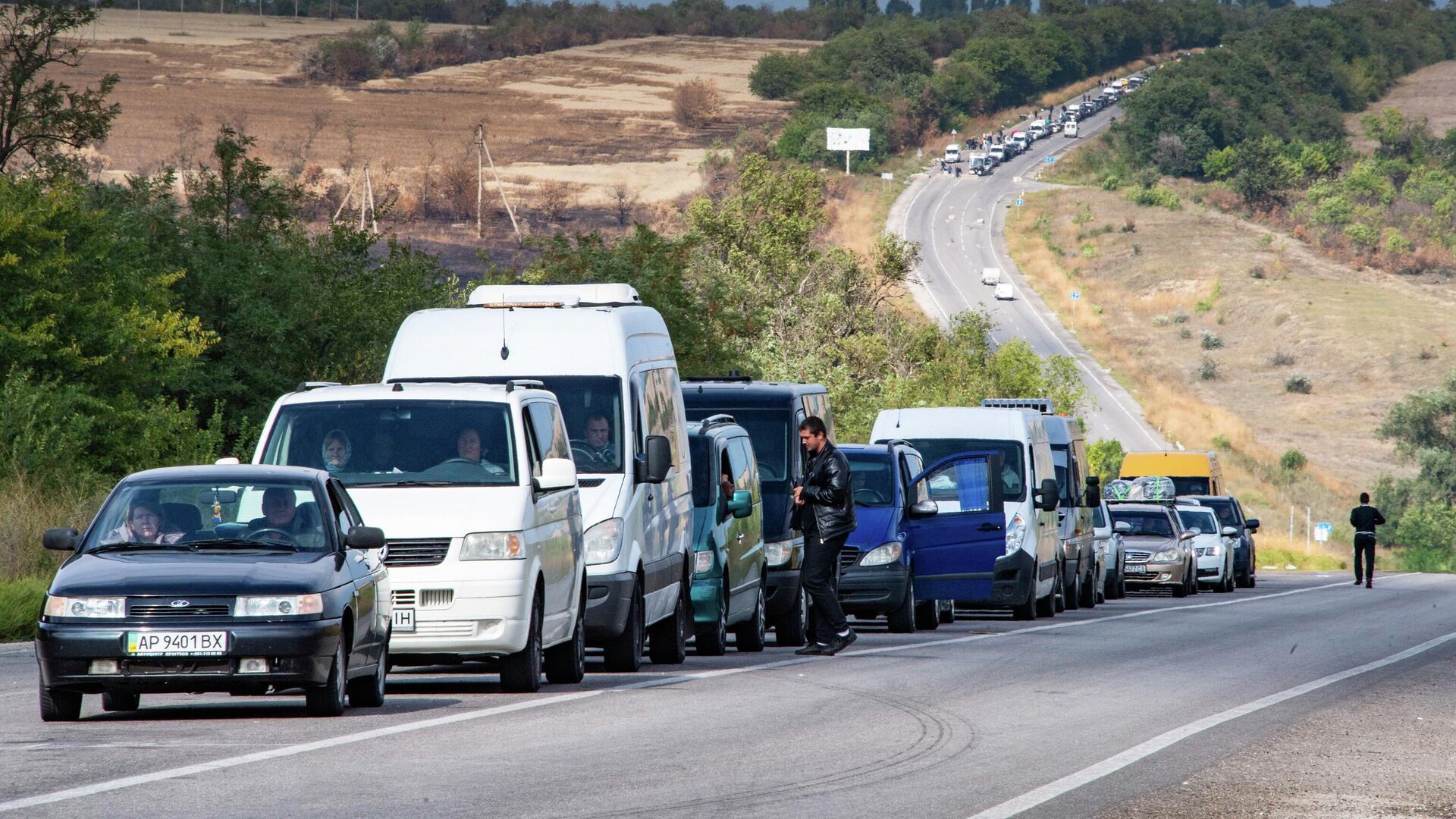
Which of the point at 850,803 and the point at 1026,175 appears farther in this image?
the point at 1026,175

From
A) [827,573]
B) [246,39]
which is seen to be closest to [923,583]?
[827,573]

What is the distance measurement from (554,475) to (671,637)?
3.81m

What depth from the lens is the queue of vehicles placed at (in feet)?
37.0

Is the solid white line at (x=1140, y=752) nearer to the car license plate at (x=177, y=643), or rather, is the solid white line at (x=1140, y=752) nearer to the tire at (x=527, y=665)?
the tire at (x=527, y=665)

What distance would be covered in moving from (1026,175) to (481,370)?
16373 cm

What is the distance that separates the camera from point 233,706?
42.0 ft

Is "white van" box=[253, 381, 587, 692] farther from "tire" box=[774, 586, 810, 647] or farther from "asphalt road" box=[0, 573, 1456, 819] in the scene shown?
"tire" box=[774, 586, 810, 647]

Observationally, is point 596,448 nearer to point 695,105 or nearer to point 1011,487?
point 1011,487

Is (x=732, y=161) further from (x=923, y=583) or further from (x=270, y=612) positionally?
(x=270, y=612)

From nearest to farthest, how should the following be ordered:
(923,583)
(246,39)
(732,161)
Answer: (923,583), (732,161), (246,39)

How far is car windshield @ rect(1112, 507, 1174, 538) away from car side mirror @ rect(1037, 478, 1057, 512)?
1357cm

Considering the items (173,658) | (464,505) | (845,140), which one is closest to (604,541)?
(464,505)

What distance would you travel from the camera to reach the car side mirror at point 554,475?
1326cm

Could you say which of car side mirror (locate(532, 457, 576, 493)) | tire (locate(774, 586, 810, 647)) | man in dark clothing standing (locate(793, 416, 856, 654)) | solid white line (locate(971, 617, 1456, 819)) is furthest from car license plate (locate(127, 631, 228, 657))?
tire (locate(774, 586, 810, 647))
